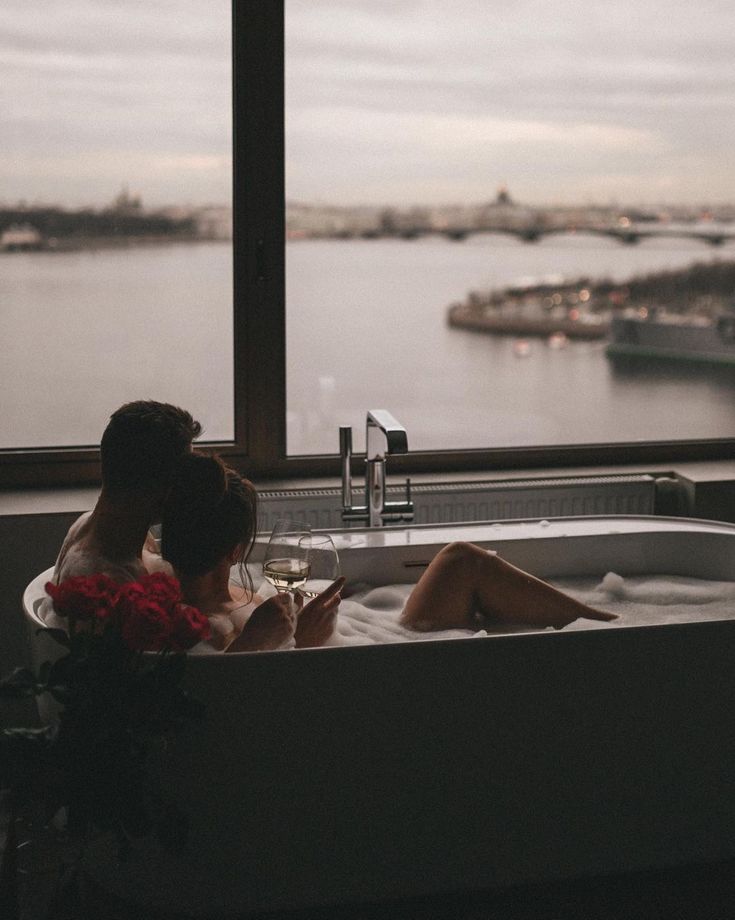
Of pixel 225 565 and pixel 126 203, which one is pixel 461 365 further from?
pixel 225 565

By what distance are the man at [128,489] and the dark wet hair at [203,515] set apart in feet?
0.09

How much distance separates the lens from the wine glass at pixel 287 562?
7.09 feet

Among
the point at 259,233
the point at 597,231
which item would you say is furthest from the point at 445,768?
the point at 597,231

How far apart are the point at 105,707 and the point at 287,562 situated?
1.56 feet

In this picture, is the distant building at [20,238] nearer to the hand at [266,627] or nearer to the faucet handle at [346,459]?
the faucet handle at [346,459]

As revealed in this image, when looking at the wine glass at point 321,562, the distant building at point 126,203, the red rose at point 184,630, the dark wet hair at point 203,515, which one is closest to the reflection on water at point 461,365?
the distant building at point 126,203

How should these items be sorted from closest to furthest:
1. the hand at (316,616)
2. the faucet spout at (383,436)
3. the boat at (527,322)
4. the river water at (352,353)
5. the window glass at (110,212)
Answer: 1. the hand at (316,616)
2. the faucet spout at (383,436)
3. the window glass at (110,212)
4. the river water at (352,353)
5. the boat at (527,322)

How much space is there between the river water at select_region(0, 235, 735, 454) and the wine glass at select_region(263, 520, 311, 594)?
1070 millimetres

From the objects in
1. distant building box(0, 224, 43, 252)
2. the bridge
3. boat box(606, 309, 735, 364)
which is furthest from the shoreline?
boat box(606, 309, 735, 364)

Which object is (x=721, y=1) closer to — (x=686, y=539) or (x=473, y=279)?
(x=473, y=279)

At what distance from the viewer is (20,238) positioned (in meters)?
3.03

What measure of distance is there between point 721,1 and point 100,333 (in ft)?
6.80

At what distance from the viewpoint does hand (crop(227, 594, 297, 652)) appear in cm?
200

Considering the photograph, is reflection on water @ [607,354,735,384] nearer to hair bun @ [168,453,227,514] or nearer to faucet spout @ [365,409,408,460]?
faucet spout @ [365,409,408,460]
